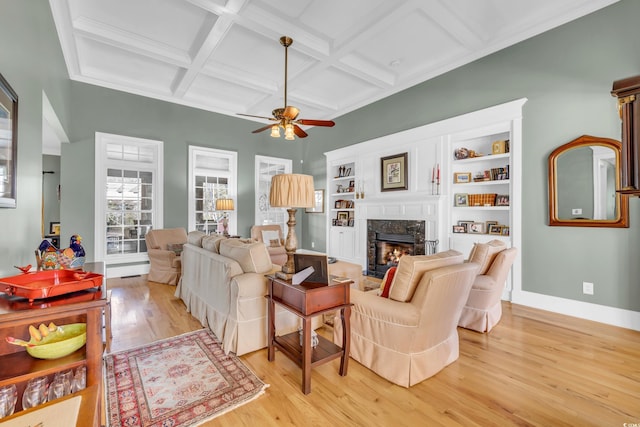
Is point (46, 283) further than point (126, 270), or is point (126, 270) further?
point (126, 270)

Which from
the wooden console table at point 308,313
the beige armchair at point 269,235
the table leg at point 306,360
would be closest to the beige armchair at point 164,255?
the beige armchair at point 269,235

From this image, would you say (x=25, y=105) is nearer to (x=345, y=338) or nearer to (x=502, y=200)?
(x=345, y=338)

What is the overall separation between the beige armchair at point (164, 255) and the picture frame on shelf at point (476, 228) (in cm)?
464

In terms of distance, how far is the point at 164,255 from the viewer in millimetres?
4789

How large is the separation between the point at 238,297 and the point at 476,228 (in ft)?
11.7

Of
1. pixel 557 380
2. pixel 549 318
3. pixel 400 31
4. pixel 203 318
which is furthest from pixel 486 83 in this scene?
pixel 203 318

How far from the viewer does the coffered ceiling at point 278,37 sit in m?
3.28

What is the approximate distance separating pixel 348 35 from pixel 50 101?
11.3 feet

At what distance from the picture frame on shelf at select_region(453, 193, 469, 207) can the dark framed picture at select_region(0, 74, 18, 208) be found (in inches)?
191

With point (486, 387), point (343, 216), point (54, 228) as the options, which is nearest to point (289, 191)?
point (486, 387)

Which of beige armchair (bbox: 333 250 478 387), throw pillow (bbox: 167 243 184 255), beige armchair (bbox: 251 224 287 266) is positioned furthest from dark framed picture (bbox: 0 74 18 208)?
beige armchair (bbox: 251 224 287 266)

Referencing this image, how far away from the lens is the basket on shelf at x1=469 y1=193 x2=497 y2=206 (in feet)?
13.4

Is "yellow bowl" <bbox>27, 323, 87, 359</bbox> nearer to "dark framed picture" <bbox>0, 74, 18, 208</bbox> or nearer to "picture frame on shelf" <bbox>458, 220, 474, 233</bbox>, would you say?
"dark framed picture" <bbox>0, 74, 18, 208</bbox>

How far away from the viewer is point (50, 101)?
9.66 feet
